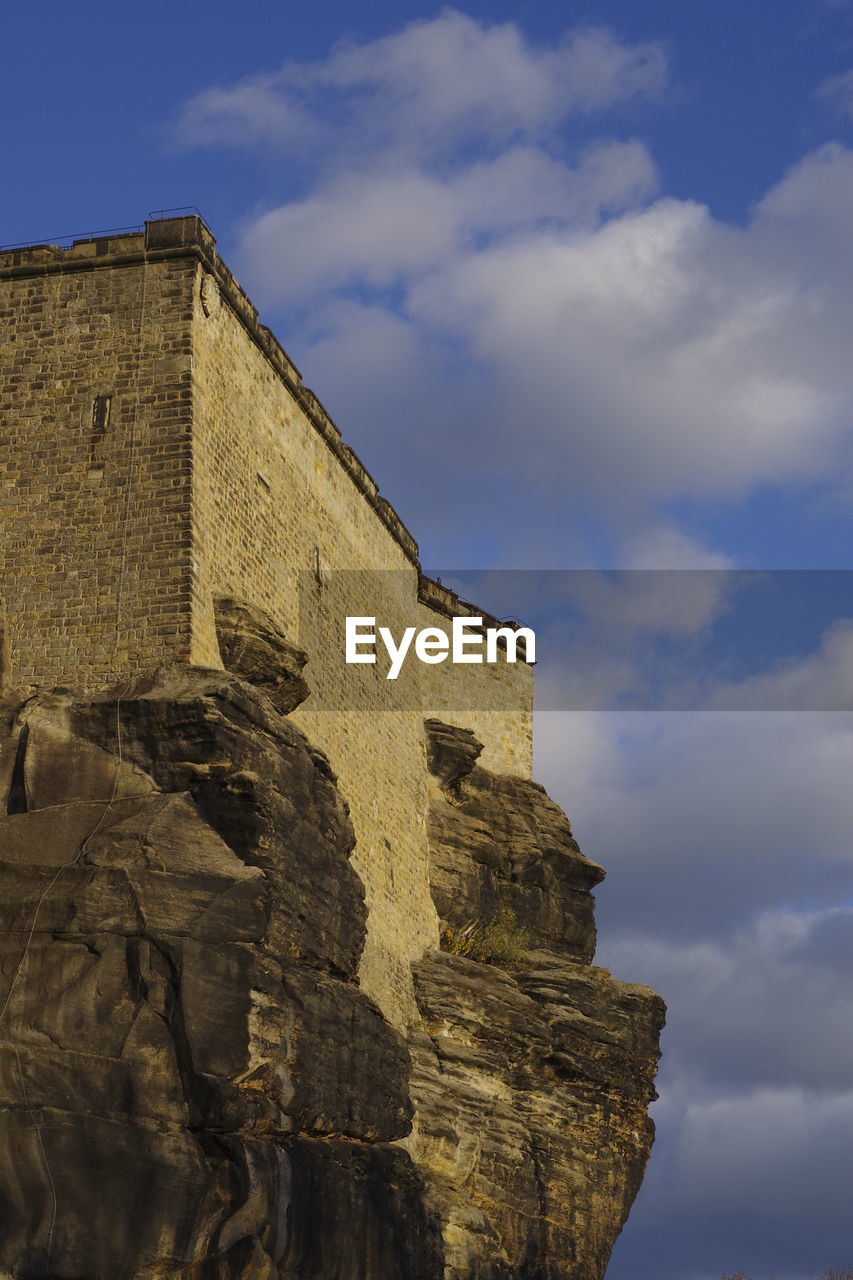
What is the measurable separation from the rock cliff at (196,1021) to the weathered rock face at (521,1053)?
2.87 ft

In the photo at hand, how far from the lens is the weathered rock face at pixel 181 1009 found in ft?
87.8

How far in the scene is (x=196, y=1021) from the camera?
1102 inches

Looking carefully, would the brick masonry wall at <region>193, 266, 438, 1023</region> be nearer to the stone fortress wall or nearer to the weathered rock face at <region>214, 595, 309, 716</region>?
the stone fortress wall

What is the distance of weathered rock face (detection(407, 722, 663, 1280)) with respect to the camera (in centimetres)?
3919

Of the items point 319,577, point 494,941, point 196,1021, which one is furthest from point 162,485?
point 494,941

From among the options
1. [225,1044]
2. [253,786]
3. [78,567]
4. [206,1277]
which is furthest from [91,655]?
[206,1277]

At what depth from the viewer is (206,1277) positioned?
2741cm

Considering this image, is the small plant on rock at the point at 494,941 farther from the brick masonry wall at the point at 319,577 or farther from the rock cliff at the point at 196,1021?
the rock cliff at the point at 196,1021

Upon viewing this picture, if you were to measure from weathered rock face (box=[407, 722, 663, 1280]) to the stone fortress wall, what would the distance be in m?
2.25

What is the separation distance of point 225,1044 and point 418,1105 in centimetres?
1090

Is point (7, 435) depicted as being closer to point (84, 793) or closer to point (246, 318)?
point (246, 318)

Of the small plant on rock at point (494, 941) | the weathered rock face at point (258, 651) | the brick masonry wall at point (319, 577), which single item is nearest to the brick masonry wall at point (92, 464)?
the brick masonry wall at point (319, 577)

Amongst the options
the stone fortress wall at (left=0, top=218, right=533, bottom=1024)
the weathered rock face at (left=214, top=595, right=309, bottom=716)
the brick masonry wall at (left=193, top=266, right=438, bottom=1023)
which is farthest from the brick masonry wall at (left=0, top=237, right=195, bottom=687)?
the weathered rock face at (left=214, top=595, right=309, bottom=716)

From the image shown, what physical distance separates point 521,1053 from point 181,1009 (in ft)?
53.3
